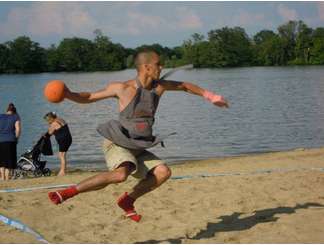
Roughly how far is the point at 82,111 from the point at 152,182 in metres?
32.2

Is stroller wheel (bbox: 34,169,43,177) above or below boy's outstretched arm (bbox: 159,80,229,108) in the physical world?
below

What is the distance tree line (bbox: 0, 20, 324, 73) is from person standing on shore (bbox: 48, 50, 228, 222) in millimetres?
128994

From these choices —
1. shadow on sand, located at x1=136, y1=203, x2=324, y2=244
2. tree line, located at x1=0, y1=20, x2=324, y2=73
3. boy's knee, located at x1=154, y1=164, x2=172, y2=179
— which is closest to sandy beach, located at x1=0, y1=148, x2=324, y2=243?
shadow on sand, located at x1=136, y1=203, x2=324, y2=244

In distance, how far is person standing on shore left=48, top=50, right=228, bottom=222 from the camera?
5.99 metres

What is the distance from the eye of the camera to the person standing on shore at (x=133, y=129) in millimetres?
5988

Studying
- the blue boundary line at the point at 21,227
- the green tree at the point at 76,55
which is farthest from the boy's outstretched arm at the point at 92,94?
the green tree at the point at 76,55

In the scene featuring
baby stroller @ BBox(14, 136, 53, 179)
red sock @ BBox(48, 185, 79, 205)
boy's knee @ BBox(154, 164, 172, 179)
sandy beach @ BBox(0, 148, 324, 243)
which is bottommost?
baby stroller @ BBox(14, 136, 53, 179)

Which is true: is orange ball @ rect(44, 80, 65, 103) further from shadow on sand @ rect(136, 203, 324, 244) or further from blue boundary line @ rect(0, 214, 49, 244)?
shadow on sand @ rect(136, 203, 324, 244)

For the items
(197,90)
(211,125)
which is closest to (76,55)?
(211,125)

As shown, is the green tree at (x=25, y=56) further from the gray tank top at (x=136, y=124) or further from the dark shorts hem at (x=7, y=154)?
the gray tank top at (x=136, y=124)

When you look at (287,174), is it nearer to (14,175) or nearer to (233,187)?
(233,187)

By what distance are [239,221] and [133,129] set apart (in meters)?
2.33

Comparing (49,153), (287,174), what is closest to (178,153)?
(49,153)

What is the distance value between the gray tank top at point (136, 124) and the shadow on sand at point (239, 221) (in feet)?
4.53
